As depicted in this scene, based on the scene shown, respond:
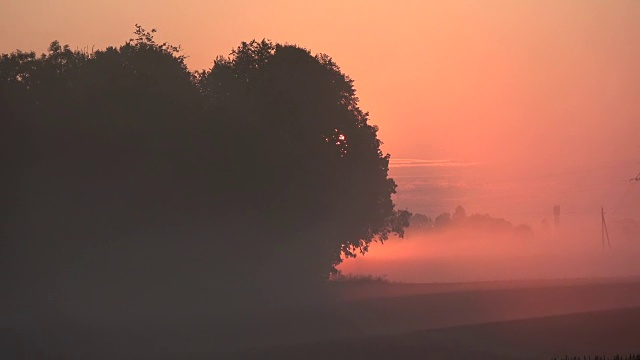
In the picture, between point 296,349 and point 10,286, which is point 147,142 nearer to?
point 10,286

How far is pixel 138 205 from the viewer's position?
60.2m

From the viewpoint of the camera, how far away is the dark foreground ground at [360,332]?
4588 cm

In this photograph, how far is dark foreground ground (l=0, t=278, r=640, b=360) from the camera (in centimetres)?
4588

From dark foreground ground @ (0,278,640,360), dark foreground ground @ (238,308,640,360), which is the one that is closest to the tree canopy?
dark foreground ground @ (0,278,640,360)

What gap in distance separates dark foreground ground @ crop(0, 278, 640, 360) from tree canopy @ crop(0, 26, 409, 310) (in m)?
3.86

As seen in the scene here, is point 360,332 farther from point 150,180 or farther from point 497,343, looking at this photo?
point 150,180

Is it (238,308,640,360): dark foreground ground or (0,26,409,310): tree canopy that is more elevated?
(0,26,409,310): tree canopy

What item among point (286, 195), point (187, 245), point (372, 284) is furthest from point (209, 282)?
point (372, 284)

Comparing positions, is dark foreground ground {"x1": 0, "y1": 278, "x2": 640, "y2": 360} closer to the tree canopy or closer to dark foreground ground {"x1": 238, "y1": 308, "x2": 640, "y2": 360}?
dark foreground ground {"x1": 238, "y1": 308, "x2": 640, "y2": 360}

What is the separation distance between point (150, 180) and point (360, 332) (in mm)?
13423

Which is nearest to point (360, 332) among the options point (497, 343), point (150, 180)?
point (497, 343)

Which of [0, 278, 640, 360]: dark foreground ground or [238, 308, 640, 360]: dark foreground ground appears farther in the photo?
[0, 278, 640, 360]: dark foreground ground

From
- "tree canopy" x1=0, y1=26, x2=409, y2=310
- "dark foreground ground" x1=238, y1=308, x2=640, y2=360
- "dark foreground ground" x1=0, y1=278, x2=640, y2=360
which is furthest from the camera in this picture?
"tree canopy" x1=0, y1=26, x2=409, y2=310

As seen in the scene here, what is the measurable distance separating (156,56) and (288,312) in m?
18.7
